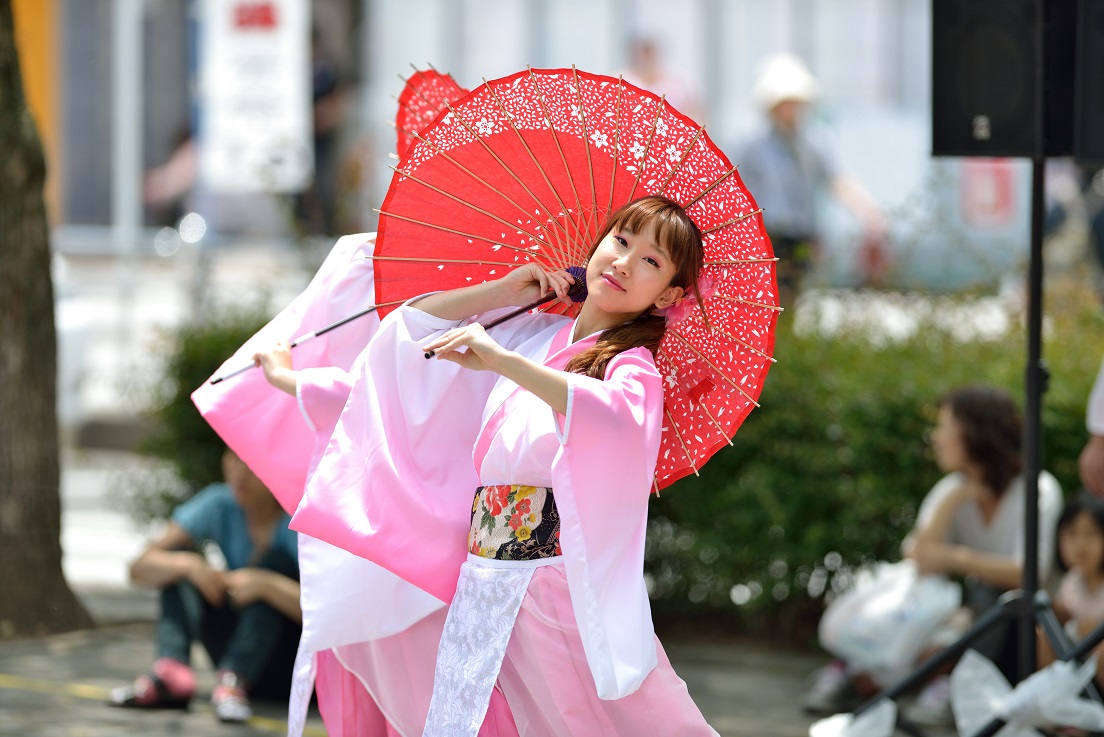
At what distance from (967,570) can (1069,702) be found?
843mm

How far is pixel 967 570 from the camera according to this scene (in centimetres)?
523

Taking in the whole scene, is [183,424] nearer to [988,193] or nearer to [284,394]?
[284,394]

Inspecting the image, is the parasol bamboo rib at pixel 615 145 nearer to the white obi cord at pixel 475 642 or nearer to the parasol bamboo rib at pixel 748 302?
the parasol bamboo rib at pixel 748 302

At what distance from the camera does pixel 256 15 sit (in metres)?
11.3

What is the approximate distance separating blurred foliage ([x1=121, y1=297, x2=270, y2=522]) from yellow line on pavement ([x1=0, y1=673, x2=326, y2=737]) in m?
1.47

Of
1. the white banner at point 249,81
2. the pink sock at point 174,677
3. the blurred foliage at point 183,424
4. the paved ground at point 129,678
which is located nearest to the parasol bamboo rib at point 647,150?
the paved ground at point 129,678

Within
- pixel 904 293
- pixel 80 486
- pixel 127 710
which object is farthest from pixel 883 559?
pixel 80 486

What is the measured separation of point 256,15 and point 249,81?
577mm

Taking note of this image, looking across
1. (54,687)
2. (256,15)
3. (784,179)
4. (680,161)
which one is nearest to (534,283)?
(680,161)

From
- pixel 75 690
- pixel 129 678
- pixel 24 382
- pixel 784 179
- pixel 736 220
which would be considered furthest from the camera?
pixel 784 179

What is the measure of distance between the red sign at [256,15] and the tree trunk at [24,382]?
5.36 m

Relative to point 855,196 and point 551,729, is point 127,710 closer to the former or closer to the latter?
point 551,729

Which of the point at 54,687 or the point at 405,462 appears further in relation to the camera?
the point at 54,687

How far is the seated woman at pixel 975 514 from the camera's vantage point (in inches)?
206
